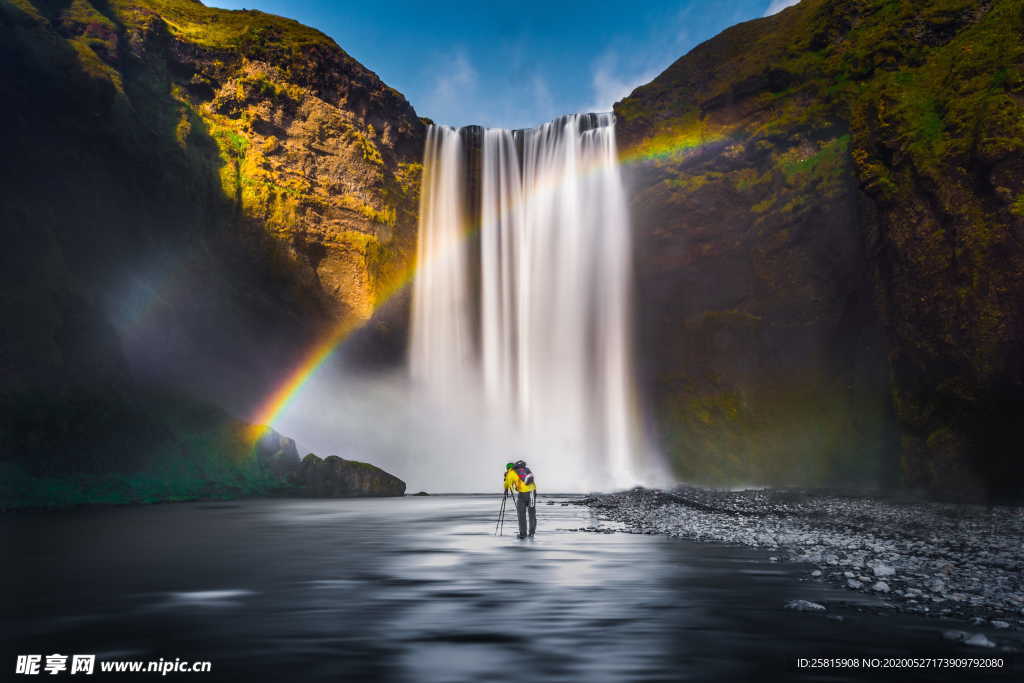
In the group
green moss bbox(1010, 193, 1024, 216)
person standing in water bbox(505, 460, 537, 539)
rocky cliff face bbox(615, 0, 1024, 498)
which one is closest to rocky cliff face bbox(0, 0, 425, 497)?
rocky cliff face bbox(615, 0, 1024, 498)

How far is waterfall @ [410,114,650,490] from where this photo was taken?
2004 inches

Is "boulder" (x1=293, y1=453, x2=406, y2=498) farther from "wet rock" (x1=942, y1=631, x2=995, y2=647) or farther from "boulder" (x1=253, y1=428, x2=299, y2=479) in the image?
"wet rock" (x1=942, y1=631, x2=995, y2=647)

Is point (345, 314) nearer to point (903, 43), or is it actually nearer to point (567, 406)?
point (567, 406)

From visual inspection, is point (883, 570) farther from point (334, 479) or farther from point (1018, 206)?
point (334, 479)

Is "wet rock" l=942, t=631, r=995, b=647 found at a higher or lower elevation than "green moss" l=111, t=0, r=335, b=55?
lower

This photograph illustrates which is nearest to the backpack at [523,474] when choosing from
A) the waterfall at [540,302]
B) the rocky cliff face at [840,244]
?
the rocky cliff face at [840,244]

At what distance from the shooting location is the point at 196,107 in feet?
156

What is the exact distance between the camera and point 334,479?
142ft

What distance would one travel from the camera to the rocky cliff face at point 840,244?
27156 millimetres

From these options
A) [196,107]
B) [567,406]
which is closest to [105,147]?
[196,107]

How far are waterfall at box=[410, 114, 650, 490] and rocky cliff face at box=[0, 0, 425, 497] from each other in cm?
407

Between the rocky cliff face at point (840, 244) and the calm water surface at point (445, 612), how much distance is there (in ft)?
56.5

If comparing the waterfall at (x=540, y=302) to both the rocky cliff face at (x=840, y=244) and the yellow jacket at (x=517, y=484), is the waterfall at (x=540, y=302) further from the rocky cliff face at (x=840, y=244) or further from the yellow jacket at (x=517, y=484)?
the yellow jacket at (x=517, y=484)

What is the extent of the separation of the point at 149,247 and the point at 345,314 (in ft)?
41.0
